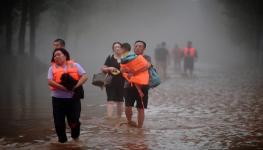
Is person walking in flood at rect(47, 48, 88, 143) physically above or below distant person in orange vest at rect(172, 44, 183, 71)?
below

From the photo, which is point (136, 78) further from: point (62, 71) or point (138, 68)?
point (62, 71)

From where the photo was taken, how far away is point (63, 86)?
8.96 metres

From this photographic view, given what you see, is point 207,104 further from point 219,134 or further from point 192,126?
point 219,134

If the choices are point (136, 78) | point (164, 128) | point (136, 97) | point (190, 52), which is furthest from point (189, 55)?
point (136, 78)

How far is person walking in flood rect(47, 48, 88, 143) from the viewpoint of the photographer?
29.5ft

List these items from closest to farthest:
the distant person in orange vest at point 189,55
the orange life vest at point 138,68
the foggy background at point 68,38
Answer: the orange life vest at point 138,68 < the foggy background at point 68,38 < the distant person in orange vest at point 189,55

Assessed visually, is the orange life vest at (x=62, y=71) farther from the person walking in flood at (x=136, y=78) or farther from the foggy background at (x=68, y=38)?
the person walking in flood at (x=136, y=78)

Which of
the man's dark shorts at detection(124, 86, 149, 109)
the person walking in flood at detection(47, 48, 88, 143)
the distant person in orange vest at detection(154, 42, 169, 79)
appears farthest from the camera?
the distant person in orange vest at detection(154, 42, 169, 79)

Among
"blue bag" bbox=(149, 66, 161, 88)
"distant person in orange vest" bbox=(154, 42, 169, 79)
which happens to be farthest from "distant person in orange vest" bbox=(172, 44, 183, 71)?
"blue bag" bbox=(149, 66, 161, 88)

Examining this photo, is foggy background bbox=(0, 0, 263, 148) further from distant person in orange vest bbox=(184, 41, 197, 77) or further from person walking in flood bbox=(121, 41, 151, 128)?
distant person in orange vest bbox=(184, 41, 197, 77)

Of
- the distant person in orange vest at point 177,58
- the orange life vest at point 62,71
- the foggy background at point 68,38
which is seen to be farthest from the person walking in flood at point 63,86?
the distant person in orange vest at point 177,58

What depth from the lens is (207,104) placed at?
15922 millimetres

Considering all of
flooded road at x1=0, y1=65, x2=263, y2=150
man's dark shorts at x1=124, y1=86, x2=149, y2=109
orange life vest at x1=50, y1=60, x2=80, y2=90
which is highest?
orange life vest at x1=50, y1=60, x2=80, y2=90

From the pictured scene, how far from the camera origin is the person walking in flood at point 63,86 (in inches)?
354
